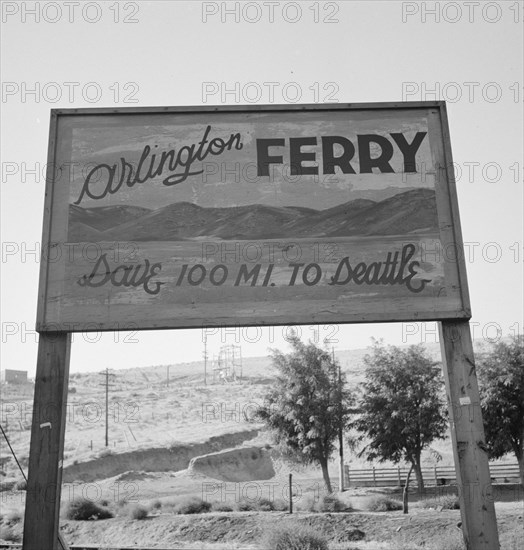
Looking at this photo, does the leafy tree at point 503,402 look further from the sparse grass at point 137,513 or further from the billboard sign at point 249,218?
the billboard sign at point 249,218

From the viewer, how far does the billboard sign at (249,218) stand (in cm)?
602

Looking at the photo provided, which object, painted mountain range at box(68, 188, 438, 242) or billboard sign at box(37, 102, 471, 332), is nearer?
billboard sign at box(37, 102, 471, 332)

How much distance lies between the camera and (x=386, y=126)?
6688mm

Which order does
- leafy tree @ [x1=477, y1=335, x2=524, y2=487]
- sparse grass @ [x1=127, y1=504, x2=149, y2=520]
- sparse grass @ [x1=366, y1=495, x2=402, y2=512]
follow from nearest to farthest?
1. sparse grass @ [x1=127, y1=504, x2=149, y2=520]
2. sparse grass @ [x1=366, y1=495, x2=402, y2=512]
3. leafy tree @ [x1=477, y1=335, x2=524, y2=487]

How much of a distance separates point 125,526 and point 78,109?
15.6 m

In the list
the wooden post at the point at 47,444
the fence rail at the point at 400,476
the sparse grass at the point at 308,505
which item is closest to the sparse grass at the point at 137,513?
the sparse grass at the point at 308,505

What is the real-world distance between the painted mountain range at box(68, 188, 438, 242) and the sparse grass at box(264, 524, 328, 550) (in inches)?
410

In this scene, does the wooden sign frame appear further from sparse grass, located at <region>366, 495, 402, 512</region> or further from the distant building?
the distant building

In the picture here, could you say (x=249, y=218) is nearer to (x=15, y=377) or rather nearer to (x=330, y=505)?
(x=330, y=505)

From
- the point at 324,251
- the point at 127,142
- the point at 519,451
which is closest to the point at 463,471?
the point at 324,251

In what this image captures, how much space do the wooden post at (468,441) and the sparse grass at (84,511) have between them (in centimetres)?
1789

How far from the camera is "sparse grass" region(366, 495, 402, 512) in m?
20.7

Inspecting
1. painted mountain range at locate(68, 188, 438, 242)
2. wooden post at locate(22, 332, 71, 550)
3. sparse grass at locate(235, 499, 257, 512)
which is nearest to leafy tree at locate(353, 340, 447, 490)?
sparse grass at locate(235, 499, 257, 512)

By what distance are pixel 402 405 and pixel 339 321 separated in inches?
751
